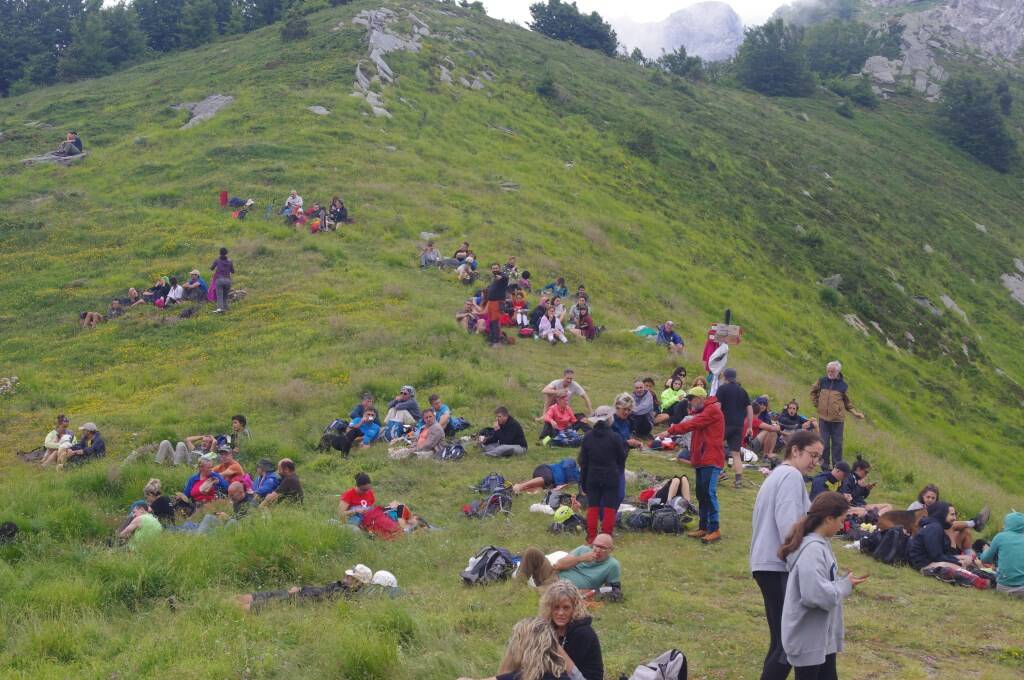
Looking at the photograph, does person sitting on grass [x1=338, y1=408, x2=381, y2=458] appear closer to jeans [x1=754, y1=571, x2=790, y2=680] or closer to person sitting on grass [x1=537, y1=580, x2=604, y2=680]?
person sitting on grass [x1=537, y1=580, x2=604, y2=680]

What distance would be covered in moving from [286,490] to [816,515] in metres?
9.03

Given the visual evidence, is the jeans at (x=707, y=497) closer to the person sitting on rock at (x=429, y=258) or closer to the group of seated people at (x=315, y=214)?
the person sitting on rock at (x=429, y=258)

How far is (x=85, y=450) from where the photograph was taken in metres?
16.1

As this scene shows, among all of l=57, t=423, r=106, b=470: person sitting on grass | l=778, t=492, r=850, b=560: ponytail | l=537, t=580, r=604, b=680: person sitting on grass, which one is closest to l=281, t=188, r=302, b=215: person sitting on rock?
l=57, t=423, r=106, b=470: person sitting on grass

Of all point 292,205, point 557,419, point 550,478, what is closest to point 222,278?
point 292,205

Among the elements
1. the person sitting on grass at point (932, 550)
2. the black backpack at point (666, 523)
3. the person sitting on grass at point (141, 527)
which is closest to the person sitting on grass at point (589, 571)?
the black backpack at point (666, 523)

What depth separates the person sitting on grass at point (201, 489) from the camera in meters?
13.4

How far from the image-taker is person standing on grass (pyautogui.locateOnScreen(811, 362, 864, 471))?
1584 cm

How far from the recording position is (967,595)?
10297mm

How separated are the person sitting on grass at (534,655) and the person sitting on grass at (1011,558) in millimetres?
7237

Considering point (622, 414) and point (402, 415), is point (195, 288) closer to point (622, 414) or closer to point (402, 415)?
point (402, 415)

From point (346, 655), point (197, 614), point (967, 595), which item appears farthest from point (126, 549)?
point (967, 595)

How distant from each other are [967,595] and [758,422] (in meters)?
6.87

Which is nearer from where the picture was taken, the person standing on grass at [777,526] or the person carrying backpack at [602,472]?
the person standing on grass at [777,526]
